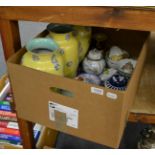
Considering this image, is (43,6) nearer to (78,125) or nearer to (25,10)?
(25,10)

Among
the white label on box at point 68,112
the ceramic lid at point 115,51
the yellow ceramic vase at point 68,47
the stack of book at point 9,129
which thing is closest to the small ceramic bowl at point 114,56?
the ceramic lid at point 115,51

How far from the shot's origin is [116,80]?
0.79 meters

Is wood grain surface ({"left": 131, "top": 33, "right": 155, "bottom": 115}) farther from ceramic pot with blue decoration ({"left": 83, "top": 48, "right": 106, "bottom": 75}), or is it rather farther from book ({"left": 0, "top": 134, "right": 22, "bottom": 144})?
book ({"left": 0, "top": 134, "right": 22, "bottom": 144})

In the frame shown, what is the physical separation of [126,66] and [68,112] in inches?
9.9

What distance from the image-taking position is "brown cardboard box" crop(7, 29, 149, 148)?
2.10 feet

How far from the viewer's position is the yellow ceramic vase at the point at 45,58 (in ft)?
2.30

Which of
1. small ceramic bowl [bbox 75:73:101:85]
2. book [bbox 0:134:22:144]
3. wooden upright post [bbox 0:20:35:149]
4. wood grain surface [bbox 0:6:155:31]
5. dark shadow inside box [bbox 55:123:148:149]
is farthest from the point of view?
dark shadow inside box [bbox 55:123:148:149]

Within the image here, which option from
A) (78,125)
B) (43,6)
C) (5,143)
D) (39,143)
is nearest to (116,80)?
(78,125)

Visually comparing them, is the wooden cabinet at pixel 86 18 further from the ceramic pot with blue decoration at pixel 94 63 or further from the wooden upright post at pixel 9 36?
the ceramic pot with blue decoration at pixel 94 63

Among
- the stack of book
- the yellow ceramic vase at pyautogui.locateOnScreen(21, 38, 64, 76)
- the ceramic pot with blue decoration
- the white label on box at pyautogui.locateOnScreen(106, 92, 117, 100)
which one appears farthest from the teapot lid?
the stack of book

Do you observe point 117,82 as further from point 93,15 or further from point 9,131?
point 9,131

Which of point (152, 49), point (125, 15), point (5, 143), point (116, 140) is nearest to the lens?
point (125, 15)

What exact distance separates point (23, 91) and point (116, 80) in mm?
262

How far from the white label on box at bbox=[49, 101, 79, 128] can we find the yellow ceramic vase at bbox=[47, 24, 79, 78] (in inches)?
4.6
